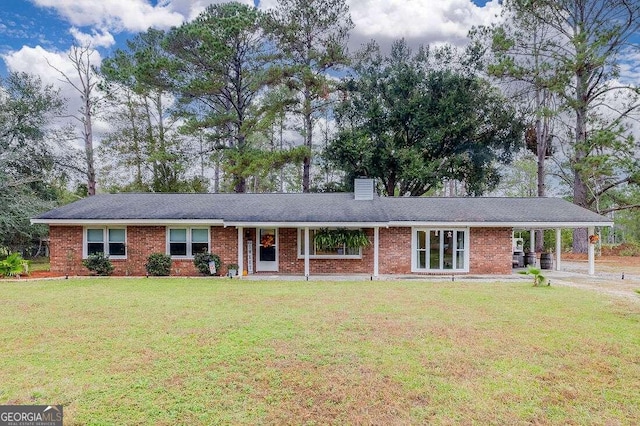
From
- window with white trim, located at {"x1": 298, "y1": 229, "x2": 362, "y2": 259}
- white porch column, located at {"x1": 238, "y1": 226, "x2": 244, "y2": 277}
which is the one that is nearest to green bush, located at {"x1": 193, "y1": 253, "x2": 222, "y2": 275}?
white porch column, located at {"x1": 238, "y1": 226, "x2": 244, "y2": 277}

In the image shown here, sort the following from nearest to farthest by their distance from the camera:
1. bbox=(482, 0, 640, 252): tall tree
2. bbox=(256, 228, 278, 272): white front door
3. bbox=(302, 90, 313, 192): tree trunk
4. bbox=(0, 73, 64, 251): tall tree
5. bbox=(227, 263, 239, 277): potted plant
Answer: bbox=(227, 263, 239, 277): potted plant → bbox=(256, 228, 278, 272): white front door → bbox=(482, 0, 640, 252): tall tree → bbox=(0, 73, 64, 251): tall tree → bbox=(302, 90, 313, 192): tree trunk

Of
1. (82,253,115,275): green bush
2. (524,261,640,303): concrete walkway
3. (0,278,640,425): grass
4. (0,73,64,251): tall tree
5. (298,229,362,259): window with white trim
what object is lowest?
(524,261,640,303): concrete walkway

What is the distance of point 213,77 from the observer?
23578 mm

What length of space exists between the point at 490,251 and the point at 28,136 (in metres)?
27.8

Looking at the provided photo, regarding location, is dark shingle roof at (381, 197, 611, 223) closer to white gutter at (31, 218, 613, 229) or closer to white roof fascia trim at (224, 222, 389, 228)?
white gutter at (31, 218, 613, 229)

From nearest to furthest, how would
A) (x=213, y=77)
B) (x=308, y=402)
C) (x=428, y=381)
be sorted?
1. (x=308, y=402)
2. (x=428, y=381)
3. (x=213, y=77)

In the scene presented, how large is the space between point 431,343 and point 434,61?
81.9 ft

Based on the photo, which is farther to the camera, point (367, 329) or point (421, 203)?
point (421, 203)

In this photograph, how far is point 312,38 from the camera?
25719 mm

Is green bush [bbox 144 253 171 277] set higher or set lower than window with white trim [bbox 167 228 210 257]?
lower

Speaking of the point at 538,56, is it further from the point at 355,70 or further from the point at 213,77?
the point at 213,77

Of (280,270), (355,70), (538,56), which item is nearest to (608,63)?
(538,56)

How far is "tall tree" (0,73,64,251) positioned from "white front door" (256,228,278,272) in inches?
514

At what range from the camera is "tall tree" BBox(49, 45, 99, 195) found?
2338cm
